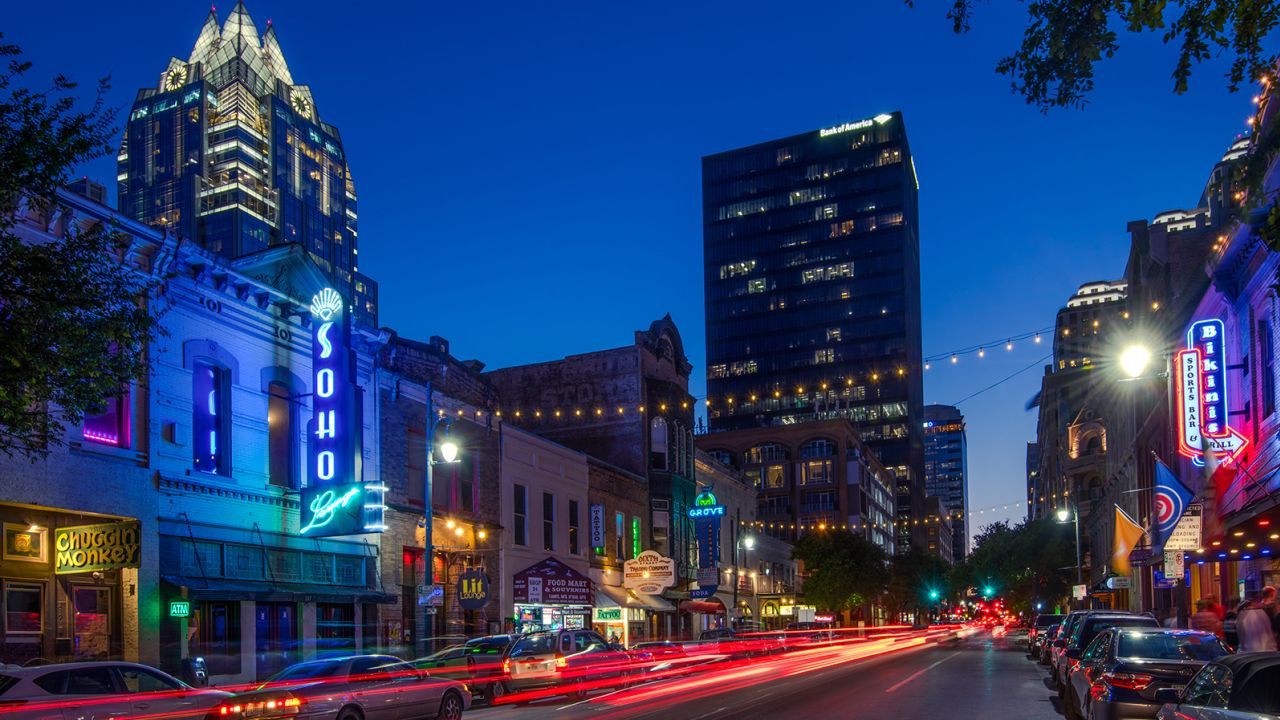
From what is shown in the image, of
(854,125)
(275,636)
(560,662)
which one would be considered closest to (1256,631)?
(560,662)

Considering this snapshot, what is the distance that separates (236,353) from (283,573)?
5.35 metres

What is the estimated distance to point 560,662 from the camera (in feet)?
81.1

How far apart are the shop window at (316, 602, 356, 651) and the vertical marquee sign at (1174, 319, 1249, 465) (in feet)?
71.5

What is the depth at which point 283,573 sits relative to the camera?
1043 inches

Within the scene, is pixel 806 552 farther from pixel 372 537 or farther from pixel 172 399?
pixel 172 399

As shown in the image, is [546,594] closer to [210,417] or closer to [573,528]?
[573,528]

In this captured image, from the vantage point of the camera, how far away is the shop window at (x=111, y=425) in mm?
21938

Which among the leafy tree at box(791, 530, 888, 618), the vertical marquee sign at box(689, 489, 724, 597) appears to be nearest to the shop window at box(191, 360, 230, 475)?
the vertical marquee sign at box(689, 489, 724, 597)

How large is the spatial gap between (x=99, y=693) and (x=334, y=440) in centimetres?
1228

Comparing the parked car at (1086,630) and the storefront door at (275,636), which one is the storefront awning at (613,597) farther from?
the parked car at (1086,630)

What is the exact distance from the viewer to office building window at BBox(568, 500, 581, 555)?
4288 centimetres

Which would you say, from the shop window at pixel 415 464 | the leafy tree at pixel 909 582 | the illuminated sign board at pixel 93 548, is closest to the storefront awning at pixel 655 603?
the shop window at pixel 415 464

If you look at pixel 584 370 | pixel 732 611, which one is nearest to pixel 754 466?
pixel 732 611

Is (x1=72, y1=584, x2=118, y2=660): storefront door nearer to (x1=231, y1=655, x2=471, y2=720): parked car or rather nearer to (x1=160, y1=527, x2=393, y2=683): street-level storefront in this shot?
(x1=160, y1=527, x2=393, y2=683): street-level storefront
